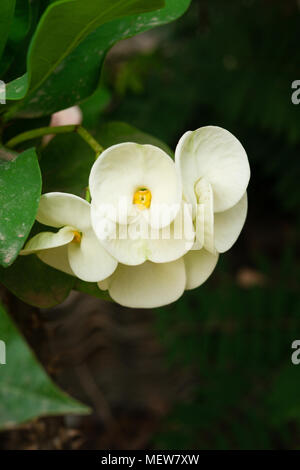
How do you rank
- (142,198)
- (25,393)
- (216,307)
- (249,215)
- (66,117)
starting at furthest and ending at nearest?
(249,215), (216,307), (66,117), (142,198), (25,393)

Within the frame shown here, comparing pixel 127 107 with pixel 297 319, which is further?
pixel 127 107

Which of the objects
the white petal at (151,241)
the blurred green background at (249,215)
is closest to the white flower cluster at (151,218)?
the white petal at (151,241)

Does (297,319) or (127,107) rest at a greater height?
(127,107)

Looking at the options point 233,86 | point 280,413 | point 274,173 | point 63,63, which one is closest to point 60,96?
point 63,63

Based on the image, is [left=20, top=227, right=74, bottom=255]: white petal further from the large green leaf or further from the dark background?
the dark background

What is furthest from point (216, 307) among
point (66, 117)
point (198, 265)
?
point (198, 265)

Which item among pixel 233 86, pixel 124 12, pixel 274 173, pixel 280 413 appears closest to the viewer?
pixel 124 12

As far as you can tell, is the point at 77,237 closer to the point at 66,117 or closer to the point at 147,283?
the point at 147,283

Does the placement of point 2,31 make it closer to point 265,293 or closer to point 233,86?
point 265,293
